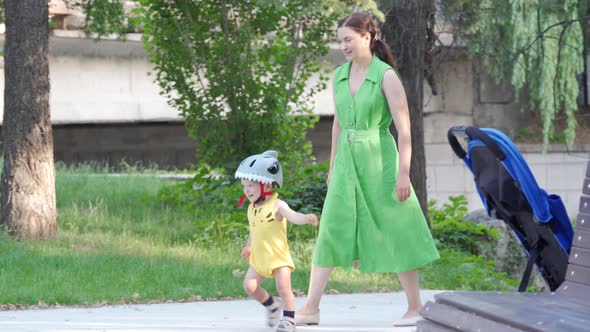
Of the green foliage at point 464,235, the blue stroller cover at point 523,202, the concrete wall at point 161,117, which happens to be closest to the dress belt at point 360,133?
the blue stroller cover at point 523,202

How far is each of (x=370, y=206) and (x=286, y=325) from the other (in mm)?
880

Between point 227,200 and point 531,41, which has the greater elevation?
point 531,41

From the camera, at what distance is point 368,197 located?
6270 millimetres

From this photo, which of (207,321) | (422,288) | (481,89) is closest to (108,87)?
(481,89)

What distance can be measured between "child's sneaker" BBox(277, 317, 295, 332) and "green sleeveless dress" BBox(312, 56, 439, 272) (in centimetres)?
46

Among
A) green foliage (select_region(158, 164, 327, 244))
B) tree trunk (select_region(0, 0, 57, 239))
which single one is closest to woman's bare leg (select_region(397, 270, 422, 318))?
green foliage (select_region(158, 164, 327, 244))

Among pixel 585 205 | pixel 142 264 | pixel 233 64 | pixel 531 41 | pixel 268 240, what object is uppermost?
pixel 531 41

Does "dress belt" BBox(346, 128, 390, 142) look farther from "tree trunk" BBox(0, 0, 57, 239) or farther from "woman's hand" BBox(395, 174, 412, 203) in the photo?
"tree trunk" BBox(0, 0, 57, 239)

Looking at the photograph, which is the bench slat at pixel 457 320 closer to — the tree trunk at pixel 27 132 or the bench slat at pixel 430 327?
the bench slat at pixel 430 327

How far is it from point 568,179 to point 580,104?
3795 millimetres

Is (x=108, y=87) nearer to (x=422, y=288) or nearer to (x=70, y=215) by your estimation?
(x=70, y=215)

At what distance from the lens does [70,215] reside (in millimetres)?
11938

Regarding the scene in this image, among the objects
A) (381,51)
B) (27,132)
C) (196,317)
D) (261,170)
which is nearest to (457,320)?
(261,170)

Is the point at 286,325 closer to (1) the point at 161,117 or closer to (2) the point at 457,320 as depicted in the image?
(2) the point at 457,320
